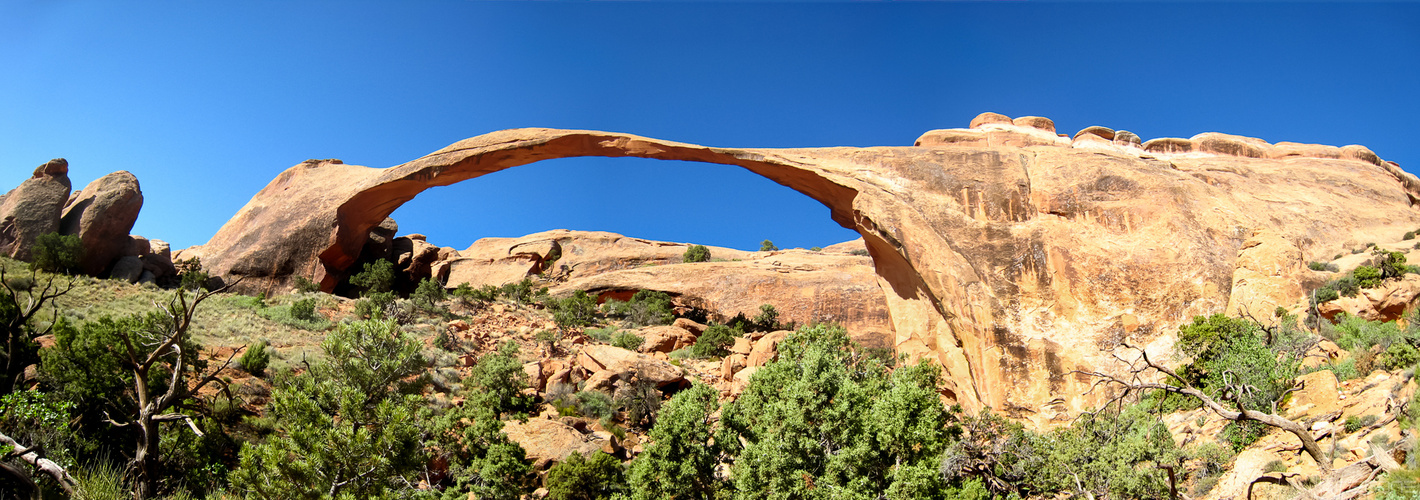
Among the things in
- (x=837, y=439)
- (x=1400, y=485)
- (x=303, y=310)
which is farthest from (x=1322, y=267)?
(x=303, y=310)

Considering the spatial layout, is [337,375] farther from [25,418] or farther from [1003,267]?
[1003,267]

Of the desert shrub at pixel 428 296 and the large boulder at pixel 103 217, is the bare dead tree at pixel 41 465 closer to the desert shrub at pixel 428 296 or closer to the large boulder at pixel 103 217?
the desert shrub at pixel 428 296

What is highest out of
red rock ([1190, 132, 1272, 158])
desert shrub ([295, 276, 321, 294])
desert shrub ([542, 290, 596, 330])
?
red rock ([1190, 132, 1272, 158])

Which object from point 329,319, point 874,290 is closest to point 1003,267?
point 874,290

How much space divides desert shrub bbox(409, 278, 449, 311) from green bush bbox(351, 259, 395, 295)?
3.73ft

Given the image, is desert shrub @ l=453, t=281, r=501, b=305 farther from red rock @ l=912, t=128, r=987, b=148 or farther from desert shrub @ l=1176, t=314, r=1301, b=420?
desert shrub @ l=1176, t=314, r=1301, b=420

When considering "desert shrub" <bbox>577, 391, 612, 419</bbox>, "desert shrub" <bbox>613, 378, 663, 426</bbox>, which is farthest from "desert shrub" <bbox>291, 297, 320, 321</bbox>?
"desert shrub" <bbox>613, 378, 663, 426</bbox>

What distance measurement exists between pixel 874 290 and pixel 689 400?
1407 centimetres

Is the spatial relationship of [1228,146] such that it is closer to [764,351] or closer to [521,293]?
[764,351]

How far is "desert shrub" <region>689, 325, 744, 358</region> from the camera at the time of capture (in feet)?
62.6

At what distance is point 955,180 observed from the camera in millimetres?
16188

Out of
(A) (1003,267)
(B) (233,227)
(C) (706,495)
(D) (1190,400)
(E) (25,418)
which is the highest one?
(B) (233,227)

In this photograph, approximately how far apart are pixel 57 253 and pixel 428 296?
9.03 m

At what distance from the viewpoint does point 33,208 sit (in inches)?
780
